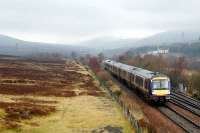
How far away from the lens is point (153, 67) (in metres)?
88.1

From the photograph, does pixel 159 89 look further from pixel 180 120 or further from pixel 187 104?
pixel 180 120

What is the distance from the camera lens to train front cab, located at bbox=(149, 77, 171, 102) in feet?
140

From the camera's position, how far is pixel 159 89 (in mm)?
42875

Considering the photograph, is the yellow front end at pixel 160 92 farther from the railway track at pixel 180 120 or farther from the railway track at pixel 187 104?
the railway track at pixel 187 104

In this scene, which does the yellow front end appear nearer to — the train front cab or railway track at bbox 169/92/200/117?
the train front cab

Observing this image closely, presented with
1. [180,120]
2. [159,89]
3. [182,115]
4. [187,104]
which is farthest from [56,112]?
[187,104]

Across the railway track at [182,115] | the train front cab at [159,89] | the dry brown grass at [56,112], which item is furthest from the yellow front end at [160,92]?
the dry brown grass at [56,112]

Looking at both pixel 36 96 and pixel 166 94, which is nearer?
pixel 166 94

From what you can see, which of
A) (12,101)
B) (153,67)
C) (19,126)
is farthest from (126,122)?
(153,67)

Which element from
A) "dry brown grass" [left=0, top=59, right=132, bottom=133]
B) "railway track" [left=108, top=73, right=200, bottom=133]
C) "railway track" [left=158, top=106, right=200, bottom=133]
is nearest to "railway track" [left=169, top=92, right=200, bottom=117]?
"railway track" [left=108, top=73, right=200, bottom=133]

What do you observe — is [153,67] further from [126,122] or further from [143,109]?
[126,122]

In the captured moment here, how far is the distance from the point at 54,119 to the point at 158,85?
47.6 feet

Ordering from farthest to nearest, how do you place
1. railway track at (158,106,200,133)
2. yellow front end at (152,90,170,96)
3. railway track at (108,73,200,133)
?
yellow front end at (152,90,170,96)
railway track at (108,73,200,133)
railway track at (158,106,200,133)

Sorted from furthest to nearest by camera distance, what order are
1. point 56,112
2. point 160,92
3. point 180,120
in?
point 160,92
point 56,112
point 180,120
